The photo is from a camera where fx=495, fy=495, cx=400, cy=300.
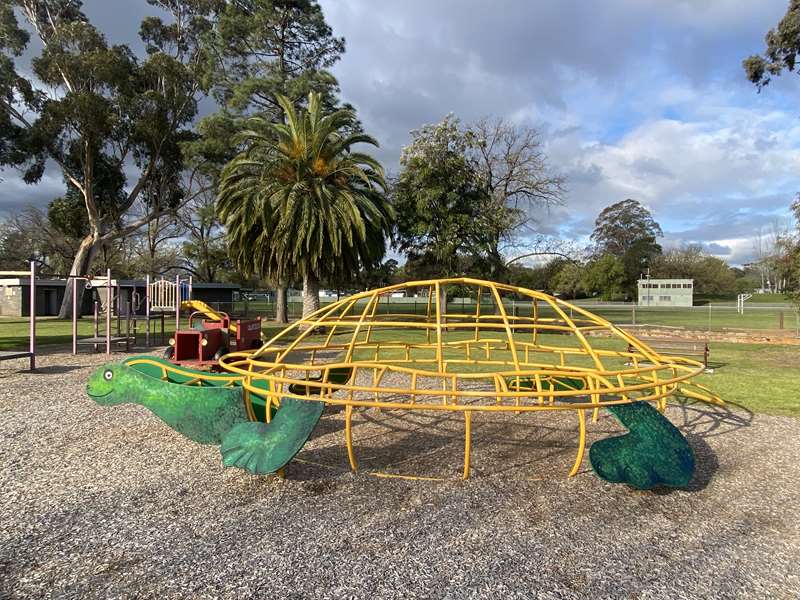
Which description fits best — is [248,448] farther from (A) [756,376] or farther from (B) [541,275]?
(B) [541,275]

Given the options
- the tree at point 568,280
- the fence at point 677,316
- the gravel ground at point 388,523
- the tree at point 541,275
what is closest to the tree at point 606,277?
the tree at point 568,280

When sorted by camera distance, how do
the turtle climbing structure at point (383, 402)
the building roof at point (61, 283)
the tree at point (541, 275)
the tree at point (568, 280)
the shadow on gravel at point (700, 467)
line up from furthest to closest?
the tree at point (541, 275), the tree at point (568, 280), the building roof at point (61, 283), the shadow on gravel at point (700, 467), the turtle climbing structure at point (383, 402)

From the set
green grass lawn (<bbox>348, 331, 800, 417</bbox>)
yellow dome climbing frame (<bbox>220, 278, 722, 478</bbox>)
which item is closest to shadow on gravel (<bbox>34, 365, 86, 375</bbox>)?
yellow dome climbing frame (<bbox>220, 278, 722, 478</bbox>)

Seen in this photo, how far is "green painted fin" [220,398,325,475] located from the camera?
12.3 feet

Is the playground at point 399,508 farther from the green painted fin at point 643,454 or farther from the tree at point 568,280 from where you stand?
the tree at point 568,280

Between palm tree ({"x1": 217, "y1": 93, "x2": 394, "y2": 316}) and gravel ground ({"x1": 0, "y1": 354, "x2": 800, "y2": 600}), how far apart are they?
1192cm

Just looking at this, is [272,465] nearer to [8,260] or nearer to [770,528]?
[770,528]

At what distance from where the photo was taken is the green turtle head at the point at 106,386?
16.3ft

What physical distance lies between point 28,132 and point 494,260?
83.3ft

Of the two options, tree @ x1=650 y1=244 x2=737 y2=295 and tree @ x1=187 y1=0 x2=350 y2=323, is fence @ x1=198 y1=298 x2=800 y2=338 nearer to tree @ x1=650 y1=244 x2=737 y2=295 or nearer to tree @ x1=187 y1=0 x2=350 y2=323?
tree @ x1=187 y1=0 x2=350 y2=323

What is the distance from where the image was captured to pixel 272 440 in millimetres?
3891

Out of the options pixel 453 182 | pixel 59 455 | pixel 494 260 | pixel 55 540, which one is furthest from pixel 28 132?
pixel 55 540

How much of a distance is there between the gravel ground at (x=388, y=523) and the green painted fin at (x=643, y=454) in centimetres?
25

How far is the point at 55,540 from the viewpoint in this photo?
323cm
